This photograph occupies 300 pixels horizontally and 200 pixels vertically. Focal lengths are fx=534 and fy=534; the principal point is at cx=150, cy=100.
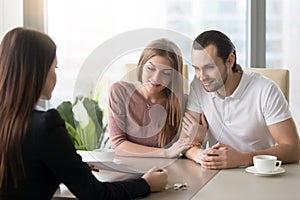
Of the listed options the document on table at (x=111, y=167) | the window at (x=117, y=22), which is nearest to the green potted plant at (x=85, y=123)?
the window at (x=117, y=22)

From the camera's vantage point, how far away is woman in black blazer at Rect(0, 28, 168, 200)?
1.39 m

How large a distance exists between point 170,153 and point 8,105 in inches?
35.6

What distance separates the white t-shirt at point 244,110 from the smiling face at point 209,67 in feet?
0.28

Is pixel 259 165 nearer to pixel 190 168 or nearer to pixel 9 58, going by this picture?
pixel 190 168

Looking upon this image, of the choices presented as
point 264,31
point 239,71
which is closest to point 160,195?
point 239,71

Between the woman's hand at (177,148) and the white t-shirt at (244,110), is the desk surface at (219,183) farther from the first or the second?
the white t-shirt at (244,110)

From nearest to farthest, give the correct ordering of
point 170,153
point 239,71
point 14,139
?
1. point 14,139
2. point 170,153
3. point 239,71

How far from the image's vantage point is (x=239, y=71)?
7.65 feet

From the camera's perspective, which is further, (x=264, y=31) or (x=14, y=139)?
(x=264, y=31)

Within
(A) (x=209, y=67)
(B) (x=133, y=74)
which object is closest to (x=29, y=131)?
(A) (x=209, y=67)

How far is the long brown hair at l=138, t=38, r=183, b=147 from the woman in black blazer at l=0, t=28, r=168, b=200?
758mm

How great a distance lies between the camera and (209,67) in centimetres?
223

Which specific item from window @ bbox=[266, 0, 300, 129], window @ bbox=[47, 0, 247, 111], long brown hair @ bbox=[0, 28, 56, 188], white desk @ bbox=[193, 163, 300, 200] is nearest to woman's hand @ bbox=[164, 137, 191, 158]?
white desk @ bbox=[193, 163, 300, 200]

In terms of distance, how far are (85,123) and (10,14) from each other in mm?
1145
